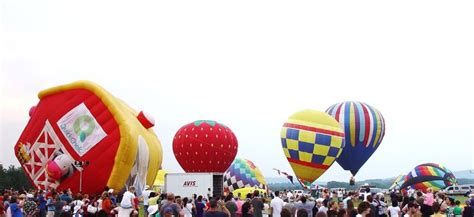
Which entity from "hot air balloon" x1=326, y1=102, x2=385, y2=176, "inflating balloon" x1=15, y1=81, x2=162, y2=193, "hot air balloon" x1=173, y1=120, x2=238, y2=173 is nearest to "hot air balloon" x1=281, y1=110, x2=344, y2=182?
"hot air balloon" x1=173, y1=120, x2=238, y2=173

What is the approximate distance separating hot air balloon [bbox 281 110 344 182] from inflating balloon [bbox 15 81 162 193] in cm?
1199

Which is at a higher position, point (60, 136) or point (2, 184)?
point (60, 136)

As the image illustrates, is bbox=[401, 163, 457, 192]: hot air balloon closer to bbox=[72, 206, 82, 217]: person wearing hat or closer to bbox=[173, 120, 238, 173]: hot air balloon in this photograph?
bbox=[173, 120, 238, 173]: hot air balloon

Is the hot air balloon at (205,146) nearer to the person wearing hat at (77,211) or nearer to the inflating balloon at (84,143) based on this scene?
the inflating balloon at (84,143)

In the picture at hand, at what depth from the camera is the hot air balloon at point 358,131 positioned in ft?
139

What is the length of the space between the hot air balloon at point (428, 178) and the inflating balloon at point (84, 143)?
26.6m

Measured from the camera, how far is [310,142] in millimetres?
36625

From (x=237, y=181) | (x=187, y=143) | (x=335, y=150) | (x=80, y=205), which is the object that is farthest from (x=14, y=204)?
(x=237, y=181)

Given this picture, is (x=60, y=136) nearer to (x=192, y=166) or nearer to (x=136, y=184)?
(x=136, y=184)

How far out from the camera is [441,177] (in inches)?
1898

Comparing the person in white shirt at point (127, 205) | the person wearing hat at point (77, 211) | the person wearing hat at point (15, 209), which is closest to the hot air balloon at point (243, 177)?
the person wearing hat at point (77, 211)

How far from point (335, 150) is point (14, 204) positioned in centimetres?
2493

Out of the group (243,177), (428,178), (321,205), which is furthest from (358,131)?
(321,205)

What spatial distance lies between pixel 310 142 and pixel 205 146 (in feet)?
19.5
